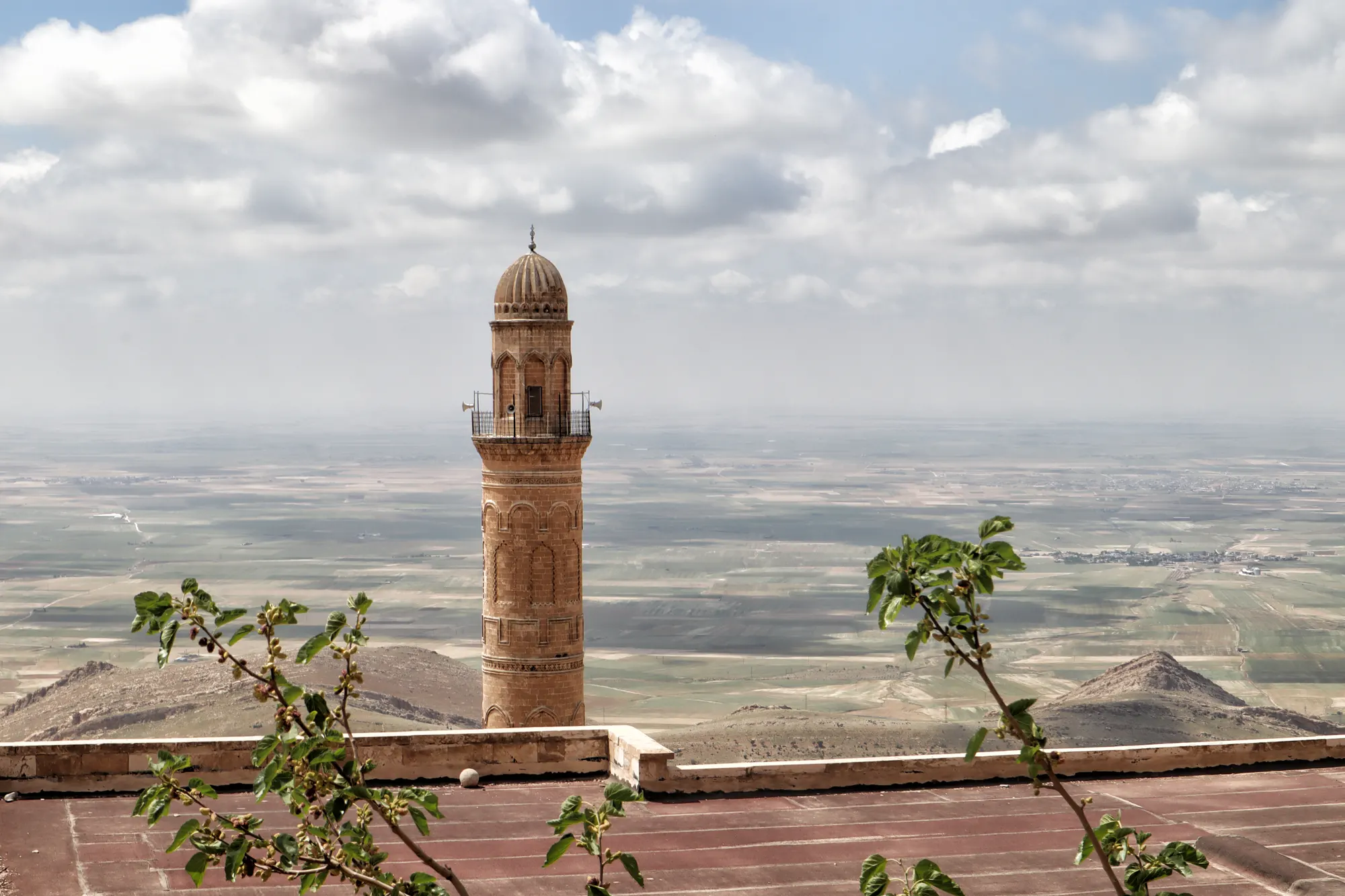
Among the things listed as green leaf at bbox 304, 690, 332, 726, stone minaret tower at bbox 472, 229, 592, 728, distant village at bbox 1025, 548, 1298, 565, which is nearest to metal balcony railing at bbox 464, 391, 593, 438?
stone minaret tower at bbox 472, 229, 592, 728

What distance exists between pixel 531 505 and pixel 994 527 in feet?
88.1

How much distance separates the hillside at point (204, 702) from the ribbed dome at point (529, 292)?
30665 mm

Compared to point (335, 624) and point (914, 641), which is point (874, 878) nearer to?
point (914, 641)

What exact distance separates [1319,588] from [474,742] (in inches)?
6362

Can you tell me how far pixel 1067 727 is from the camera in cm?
7100

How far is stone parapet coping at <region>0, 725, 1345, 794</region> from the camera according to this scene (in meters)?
15.4

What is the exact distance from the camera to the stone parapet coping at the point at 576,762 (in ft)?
50.4

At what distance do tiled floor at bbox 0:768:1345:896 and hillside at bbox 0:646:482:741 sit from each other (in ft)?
151

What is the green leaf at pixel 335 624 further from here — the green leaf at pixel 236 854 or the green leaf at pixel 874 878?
the green leaf at pixel 874 878

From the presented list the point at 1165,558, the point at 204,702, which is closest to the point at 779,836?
the point at 204,702

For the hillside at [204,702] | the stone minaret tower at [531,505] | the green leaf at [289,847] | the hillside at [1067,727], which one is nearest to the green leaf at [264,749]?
the green leaf at [289,847]

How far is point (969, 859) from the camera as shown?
1385 centimetres

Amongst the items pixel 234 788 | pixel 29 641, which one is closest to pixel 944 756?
pixel 234 788

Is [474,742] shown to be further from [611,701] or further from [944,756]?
[611,701]
